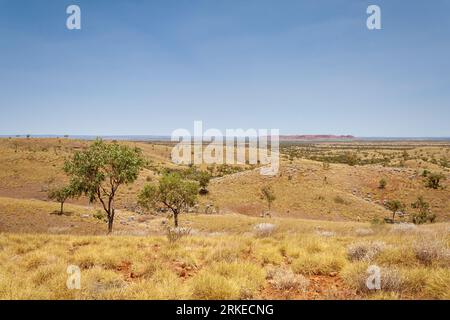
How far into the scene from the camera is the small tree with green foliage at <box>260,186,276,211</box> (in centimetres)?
4516

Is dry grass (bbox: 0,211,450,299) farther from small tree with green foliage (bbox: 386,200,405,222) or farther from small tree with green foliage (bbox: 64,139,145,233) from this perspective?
small tree with green foliage (bbox: 386,200,405,222)

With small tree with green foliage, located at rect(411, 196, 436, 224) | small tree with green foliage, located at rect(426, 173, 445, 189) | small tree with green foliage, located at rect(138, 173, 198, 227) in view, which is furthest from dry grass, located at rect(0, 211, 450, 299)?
small tree with green foliage, located at rect(426, 173, 445, 189)

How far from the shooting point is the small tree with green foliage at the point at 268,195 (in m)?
45.2

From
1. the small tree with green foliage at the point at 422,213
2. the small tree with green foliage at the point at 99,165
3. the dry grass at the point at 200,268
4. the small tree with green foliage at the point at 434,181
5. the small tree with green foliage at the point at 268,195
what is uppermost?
the small tree with green foliage at the point at 99,165

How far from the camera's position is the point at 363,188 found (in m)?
52.2

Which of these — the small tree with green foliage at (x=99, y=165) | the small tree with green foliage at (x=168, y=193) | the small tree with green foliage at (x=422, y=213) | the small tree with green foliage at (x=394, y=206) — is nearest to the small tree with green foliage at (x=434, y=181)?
the small tree with green foliage at (x=422, y=213)

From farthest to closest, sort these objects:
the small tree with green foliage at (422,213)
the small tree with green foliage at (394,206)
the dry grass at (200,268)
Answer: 1. the small tree with green foliage at (394,206)
2. the small tree with green foliage at (422,213)
3. the dry grass at (200,268)

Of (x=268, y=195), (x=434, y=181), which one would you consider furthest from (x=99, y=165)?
(x=434, y=181)

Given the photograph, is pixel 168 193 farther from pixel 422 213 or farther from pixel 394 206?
pixel 422 213

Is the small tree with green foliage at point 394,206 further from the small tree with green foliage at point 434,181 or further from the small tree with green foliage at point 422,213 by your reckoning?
the small tree with green foliage at point 434,181
